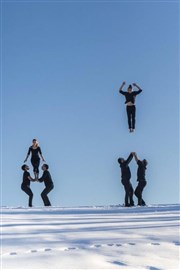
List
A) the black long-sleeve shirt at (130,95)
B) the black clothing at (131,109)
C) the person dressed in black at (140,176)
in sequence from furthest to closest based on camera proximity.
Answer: the black clothing at (131,109) < the black long-sleeve shirt at (130,95) < the person dressed in black at (140,176)

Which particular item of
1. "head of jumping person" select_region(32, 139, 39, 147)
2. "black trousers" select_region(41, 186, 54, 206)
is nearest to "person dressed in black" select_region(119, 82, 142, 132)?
"head of jumping person" select_region(32, 139, 39, 147)

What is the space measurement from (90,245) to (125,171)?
784cm

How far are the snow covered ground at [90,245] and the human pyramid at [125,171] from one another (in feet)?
16.5

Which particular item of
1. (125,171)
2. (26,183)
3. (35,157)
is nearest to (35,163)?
(35,157)

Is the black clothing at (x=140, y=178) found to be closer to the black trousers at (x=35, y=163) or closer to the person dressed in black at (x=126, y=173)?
the person dressed in black at (x=126, y=173)

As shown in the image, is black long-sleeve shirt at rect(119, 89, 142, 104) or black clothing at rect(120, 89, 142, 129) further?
black clothing at rect(120, 89, 142, 129)

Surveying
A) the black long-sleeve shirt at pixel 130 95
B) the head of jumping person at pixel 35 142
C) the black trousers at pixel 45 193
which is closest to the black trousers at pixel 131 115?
the black long-sleeve shirt at pixel 130 95

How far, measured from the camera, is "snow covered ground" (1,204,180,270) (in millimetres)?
5504

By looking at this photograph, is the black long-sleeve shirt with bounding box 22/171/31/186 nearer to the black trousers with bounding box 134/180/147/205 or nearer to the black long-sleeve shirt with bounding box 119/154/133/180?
the black long-sleeve shirt with bounding box 119/154/133/180

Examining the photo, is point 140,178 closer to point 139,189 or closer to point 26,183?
point 139,189

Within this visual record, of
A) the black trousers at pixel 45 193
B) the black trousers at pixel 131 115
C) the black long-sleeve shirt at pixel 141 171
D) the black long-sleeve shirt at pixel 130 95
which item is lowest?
the black trousers at pixel 45 193

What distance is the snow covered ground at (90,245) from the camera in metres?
5.50

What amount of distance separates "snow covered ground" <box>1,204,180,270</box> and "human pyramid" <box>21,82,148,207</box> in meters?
5.04

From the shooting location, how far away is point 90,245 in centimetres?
653
